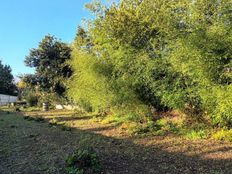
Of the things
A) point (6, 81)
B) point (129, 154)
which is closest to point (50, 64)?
point (129, 154)

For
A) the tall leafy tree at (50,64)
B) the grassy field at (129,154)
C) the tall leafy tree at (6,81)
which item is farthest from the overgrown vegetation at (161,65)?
the tall leafy tree at (6,81)

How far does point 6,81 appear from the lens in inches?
1564

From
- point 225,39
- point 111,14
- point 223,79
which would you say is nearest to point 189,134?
point 223,79

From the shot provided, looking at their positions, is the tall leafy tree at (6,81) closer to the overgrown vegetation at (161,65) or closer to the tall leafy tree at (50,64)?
the tall leafy tree at (50,64)

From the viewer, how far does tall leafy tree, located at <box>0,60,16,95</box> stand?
38.6 m

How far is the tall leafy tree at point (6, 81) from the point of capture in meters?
38.6

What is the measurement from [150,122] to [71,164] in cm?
491

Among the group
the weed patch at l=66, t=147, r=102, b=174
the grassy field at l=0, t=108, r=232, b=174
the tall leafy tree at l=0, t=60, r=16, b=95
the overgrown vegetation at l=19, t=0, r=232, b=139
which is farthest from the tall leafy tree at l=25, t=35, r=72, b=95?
the tall leafy tree at l=0, t=60, r=16, b=95

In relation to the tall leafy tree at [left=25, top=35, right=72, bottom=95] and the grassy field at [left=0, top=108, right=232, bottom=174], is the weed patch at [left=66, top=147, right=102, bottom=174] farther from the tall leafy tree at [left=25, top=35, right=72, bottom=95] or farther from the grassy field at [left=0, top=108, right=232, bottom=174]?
the tall leafy tree at [left=25, top=35, right=72, bottom=95]

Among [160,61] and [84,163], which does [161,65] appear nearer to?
[160,61]

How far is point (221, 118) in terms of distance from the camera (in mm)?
6379

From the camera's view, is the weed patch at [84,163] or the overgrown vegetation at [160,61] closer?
the weed patch at [84,163]

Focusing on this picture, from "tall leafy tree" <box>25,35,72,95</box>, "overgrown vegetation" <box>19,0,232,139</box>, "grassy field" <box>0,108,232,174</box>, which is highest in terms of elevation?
"tall leafy tree" <box>25,35,72,95</box>

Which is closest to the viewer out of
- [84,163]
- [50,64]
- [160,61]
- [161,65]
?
[84,163]
